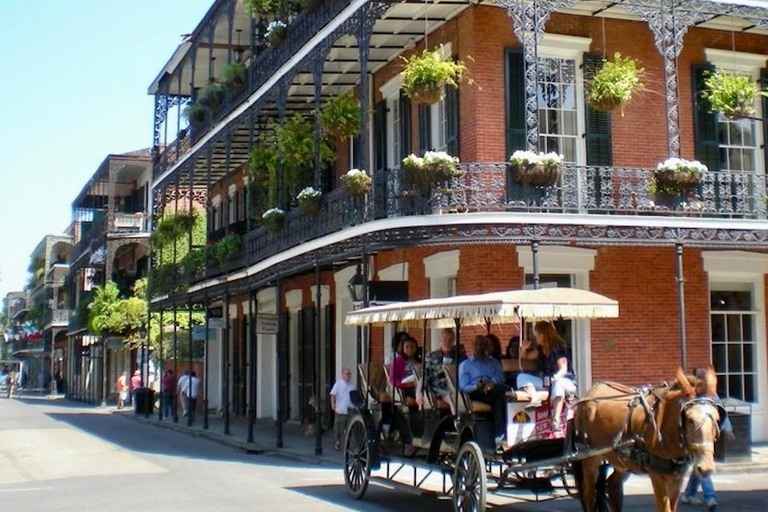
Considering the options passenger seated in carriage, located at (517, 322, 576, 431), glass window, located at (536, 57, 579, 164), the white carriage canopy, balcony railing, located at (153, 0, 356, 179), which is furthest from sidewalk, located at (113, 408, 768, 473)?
balcony railing, located at (153, 0, 356, 179)

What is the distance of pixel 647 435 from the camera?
29.7 feet

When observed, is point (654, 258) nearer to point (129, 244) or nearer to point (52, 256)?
point (129, 244)

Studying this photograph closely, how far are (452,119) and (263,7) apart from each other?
246 inches

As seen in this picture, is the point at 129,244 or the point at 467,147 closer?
the point at 467,147

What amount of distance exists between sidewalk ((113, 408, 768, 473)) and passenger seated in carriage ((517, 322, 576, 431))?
6.33 meters

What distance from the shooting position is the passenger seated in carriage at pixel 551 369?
10570 mm

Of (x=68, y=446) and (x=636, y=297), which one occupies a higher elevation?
(x=636, y=297)

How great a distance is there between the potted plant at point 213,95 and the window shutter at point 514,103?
10.9 m

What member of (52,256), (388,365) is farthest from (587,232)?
(52,256)

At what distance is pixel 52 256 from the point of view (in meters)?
75.2

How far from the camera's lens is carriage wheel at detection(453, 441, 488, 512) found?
1027cm

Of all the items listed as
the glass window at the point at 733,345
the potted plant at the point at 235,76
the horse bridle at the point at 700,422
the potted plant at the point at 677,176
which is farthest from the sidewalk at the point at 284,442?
the potted plant at the point at 235,76

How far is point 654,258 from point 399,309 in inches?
310

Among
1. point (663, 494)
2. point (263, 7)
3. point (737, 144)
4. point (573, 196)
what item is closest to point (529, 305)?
point (663, 494)
